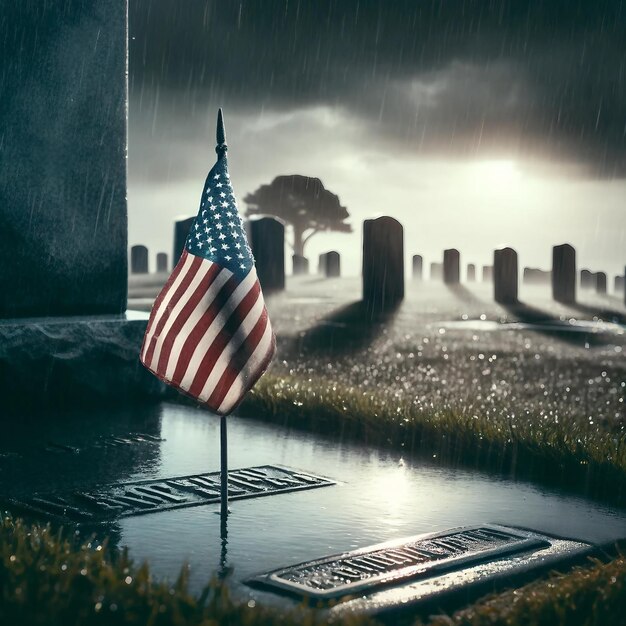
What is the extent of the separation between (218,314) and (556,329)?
11385 mm

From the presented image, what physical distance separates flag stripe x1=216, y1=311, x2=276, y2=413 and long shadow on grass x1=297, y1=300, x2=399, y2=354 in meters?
7.43

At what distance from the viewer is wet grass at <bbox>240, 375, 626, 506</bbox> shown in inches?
174

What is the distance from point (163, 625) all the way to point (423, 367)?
24.4 ft

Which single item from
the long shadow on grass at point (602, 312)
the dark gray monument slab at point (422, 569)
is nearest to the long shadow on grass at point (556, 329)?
the long shadow on grass at point (602, 312)

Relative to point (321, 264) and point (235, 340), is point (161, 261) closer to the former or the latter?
point (321, 264)

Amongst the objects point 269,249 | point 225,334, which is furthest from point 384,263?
point 225,334

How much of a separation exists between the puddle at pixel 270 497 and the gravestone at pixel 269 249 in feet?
38.7

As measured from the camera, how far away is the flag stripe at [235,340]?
3.51 m

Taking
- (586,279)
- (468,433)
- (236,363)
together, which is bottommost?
(468,433)

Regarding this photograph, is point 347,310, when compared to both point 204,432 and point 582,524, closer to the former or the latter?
point 204,432

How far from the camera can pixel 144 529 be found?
3488 mm

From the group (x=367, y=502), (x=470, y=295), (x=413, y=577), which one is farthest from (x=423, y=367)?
(x=470, y=295)

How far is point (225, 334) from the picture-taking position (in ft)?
11.5

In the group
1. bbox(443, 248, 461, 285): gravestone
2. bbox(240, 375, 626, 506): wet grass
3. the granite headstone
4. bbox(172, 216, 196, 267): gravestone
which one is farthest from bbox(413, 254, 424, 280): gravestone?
bbox(240, 375, 626, 506): wet grass
